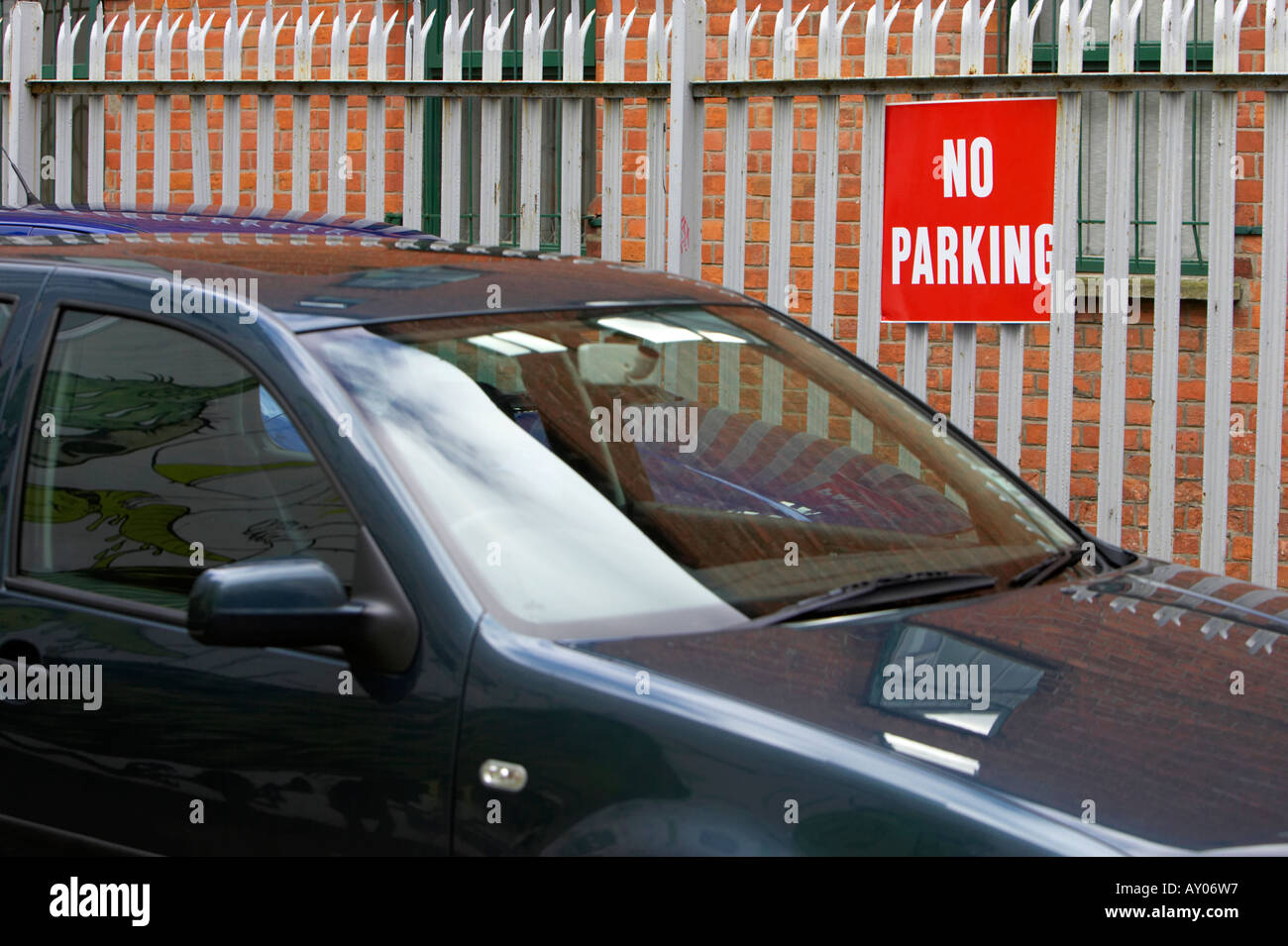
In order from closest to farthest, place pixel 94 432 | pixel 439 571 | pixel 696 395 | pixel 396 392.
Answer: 1. pixel 439 571
2. pixel 396 392
3. pixel 94 432
4. pixel 696 395

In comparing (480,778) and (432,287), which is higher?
(432,287)

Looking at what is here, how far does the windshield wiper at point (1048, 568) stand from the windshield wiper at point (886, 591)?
0.08 m

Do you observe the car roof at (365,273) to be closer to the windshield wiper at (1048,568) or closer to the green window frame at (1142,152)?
the windshield wiper at (1048,568)

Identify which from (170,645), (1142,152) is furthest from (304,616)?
(1142,152)

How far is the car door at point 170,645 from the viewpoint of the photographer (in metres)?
2.46

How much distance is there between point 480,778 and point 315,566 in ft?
1.30

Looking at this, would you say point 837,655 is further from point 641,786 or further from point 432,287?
point 432,287

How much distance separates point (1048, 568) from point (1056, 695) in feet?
2.24

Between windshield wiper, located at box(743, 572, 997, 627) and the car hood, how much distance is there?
36 millimetres

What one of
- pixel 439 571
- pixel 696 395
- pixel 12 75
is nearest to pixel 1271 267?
pixel 696 395

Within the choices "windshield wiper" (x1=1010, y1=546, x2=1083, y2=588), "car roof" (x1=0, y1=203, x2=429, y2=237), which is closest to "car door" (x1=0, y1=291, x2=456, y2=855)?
"car roof" (x1=0, y1=203, x2=429, y2=237)

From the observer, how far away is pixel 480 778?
2.34 m

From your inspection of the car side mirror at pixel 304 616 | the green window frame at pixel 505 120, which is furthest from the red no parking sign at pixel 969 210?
the car side mirror at pixel 304 616
